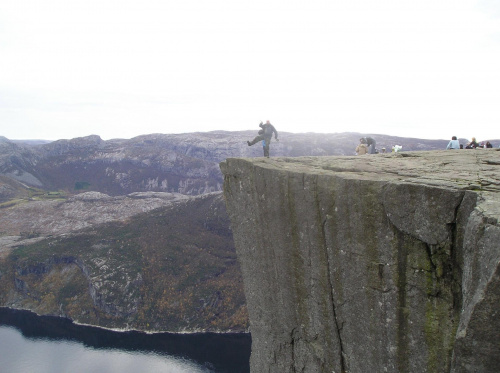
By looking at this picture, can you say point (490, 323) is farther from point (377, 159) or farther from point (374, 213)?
point (377, 159)

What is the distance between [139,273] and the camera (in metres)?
112

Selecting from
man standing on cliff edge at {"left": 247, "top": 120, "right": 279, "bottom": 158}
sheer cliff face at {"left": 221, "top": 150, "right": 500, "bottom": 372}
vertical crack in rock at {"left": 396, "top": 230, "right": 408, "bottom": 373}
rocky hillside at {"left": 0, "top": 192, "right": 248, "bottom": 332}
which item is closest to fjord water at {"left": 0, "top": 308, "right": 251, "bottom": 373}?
rocky hillside at {"left": 0, "top": 192, "right": 248, "bottom": 332}

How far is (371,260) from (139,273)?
11232 centimetres

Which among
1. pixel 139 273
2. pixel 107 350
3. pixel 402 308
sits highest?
pixel 402 308

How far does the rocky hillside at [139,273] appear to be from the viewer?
10281 centimetres

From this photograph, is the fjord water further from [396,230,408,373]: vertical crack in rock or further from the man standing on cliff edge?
[396,230,408,373]: vertical crack in rock

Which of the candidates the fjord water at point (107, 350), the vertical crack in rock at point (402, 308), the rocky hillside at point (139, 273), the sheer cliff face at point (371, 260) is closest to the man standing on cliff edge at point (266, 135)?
the sheer cliff face at point (371, 260)

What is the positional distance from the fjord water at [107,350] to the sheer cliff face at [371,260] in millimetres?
62190

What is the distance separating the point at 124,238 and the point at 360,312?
123 metres

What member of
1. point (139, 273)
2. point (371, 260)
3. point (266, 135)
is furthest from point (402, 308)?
point (139, 273)

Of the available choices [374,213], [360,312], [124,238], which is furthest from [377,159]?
[124,238]

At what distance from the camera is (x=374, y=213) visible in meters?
9.03

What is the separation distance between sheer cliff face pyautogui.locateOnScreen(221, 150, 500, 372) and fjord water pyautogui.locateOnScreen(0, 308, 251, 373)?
62.2 metres

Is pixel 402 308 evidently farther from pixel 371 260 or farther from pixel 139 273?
pixel 139 273
